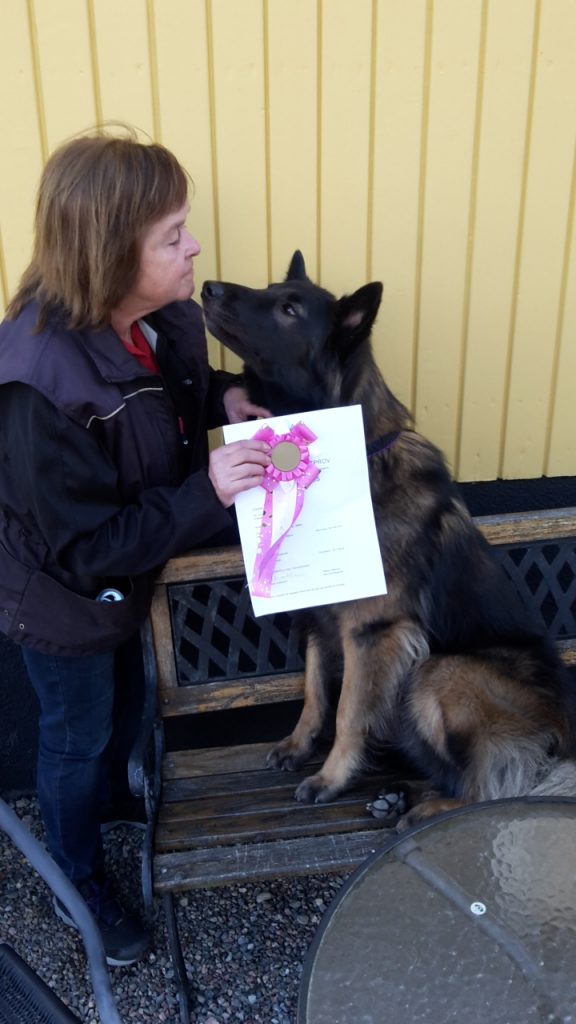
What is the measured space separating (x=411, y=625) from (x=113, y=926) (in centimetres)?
131

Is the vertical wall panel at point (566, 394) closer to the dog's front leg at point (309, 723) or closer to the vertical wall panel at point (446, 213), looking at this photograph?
the vertical wall panel at point (446, 213)

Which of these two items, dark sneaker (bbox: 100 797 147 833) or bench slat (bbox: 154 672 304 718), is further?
dark sneaker (bbox: 100 797 147 833)

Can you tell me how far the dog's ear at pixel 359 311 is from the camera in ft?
6.70

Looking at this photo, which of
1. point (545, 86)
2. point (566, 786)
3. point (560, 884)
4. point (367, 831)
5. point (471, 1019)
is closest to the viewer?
point (471, 1019)

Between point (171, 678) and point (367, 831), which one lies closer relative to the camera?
point (367, 831)

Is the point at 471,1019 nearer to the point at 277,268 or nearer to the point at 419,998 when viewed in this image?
the point at 419,998

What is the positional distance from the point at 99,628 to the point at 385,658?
846 millimetres

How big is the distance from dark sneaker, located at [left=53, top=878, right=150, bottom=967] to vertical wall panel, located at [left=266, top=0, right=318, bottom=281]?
209 cm

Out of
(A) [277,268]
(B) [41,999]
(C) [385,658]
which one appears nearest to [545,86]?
(A) [277,268]

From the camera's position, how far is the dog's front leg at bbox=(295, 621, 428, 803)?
96.6 inches

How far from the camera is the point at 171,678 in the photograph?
2.63 m

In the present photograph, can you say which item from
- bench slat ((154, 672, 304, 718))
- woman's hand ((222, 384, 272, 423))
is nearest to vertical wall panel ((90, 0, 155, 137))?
woman's hand ((222, 384, 272, 423))

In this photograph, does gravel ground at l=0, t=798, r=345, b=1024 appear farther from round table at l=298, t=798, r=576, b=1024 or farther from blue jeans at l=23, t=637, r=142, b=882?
round table at l=298, t=798, r=576, b=1024

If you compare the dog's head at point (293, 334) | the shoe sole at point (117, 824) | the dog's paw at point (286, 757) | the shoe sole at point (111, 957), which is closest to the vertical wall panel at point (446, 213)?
the dog's head at point (293, 334)
